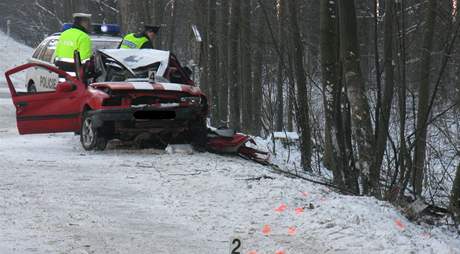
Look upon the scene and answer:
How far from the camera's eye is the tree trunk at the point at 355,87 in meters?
7.97

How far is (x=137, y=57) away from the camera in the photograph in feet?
34.1

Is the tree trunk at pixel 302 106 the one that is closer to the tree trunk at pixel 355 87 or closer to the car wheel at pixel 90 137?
the tree trunk at pixel 355 87

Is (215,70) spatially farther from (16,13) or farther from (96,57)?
(16,13)

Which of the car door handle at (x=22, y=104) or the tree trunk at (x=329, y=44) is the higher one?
the tree trunk at (x=329, y=44)

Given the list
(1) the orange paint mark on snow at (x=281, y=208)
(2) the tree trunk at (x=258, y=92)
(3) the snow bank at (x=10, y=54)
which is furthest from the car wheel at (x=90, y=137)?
(3) the snow bank at (x=10, y=54)

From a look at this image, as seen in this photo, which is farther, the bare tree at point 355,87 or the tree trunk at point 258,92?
the tree trunk at point 258,92

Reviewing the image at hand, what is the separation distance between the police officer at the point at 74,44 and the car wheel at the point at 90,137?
3.74 ft

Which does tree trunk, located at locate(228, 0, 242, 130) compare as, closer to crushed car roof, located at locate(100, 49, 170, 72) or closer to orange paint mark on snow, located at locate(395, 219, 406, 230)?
crushed car roof, located at locate(100, 49, 170, 72)

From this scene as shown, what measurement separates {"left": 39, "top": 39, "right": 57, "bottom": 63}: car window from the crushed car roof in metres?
3.70

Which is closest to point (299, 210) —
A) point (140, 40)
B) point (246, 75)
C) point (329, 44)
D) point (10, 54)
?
point (329, 44)

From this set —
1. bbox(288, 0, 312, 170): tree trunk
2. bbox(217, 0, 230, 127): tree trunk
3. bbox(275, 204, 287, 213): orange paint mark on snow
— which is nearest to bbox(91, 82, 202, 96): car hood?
bbox(288, 0, 312, 170): tree trunk

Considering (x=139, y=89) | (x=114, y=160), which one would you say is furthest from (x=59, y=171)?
(x=139, y=89)

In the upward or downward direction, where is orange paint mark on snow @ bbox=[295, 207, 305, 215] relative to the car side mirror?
downward

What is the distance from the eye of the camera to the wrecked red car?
919 centimetres
